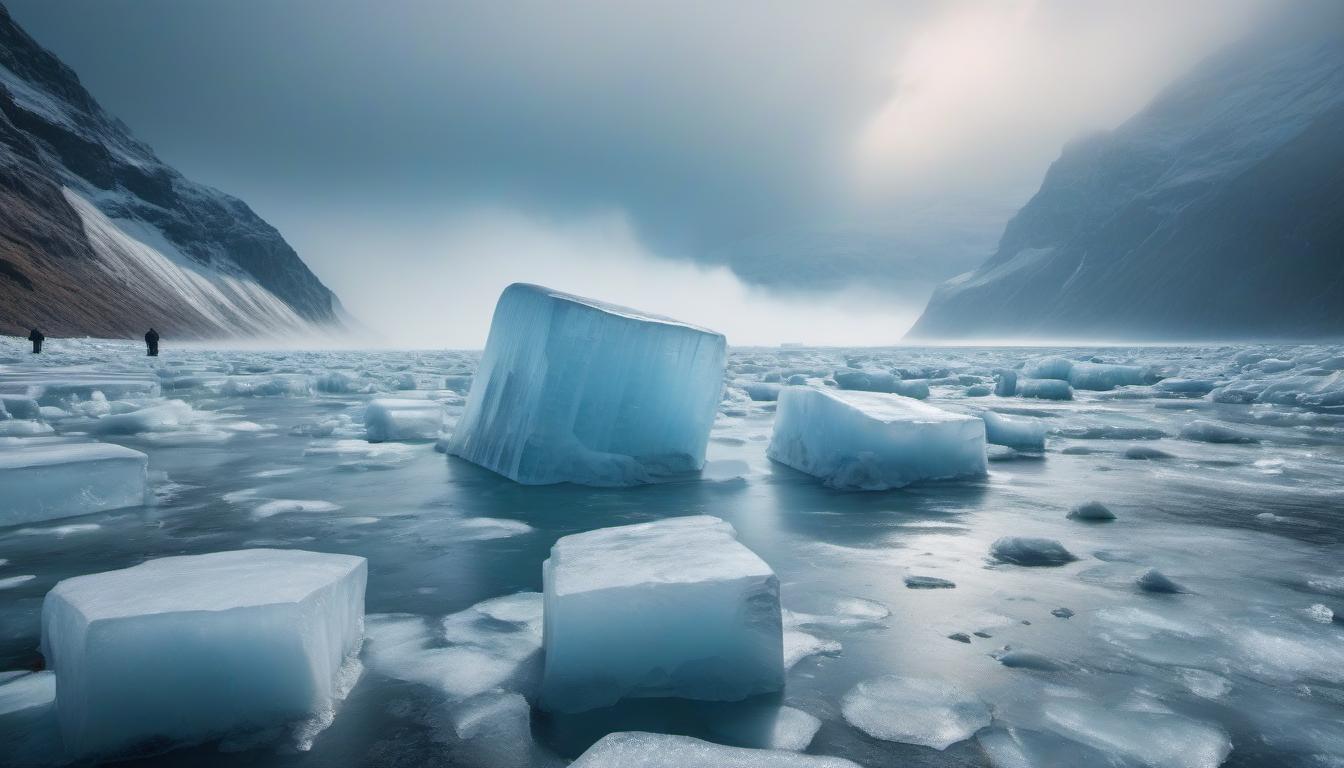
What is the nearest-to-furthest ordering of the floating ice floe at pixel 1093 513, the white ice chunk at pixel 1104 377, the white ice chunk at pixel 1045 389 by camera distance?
the floating ice floe at pixel 1093 513 → the white ice chunk at pixel 1045 389 → the white ice chunk at pixel 1104 377

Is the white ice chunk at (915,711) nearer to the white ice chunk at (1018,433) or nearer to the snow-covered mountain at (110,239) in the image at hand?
the white ice chunk at (1018,433)

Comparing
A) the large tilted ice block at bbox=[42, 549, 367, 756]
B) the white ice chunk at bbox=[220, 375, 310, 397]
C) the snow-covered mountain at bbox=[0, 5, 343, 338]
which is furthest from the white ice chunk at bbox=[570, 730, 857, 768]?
the snow-covered mountain at bbox=[0, 5, 343, 338]

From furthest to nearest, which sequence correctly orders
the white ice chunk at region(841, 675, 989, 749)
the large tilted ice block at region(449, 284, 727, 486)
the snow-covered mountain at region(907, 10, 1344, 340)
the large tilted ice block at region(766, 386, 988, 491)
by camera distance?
the snow-covered mountain at region(907, 10, 1344, 340) < the large tilted ice block at region(766, 386, 988, 491) < the large tilted ice block at region(449, 284, 727, 486) < the white ice chunk at region(841, 675, 989, 749)

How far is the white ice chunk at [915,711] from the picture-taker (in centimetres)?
187

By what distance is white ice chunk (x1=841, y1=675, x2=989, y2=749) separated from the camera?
6.12 feet

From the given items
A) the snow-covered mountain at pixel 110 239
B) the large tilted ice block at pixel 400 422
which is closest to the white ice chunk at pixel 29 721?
the large tilted ice block at pixel 400 422

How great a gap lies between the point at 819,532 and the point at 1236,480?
3.66m

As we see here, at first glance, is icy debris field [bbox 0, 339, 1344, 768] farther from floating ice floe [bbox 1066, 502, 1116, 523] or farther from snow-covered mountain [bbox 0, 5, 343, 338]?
snow-covered mountain [bbox 0, 5, 343, 338]

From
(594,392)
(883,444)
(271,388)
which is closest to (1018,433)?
(883,444)

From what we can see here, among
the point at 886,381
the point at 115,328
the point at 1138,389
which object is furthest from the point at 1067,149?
the point at 115,328

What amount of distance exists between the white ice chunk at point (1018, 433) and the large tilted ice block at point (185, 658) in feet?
22.2

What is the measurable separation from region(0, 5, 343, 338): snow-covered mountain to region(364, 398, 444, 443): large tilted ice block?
1555 inches

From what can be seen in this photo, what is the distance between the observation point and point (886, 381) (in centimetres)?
1266

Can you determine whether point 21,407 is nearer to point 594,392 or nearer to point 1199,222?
point 594,392
